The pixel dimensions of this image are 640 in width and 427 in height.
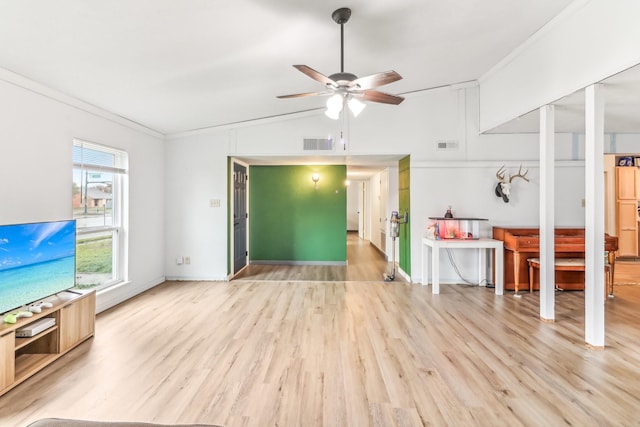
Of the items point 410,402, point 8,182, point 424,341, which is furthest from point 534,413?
point 8,182

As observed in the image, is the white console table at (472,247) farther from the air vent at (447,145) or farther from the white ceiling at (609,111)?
the white ceiling at (609,111)

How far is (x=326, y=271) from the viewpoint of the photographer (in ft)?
21.3

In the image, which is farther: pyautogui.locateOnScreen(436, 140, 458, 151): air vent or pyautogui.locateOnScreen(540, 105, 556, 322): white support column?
pyautogui.locateOnScreen(436, 140, 458, 151): air vent

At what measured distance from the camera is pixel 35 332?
2.51 meters

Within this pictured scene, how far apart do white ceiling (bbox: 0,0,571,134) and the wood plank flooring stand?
2.59 meters

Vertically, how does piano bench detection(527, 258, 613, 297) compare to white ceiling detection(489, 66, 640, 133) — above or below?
below

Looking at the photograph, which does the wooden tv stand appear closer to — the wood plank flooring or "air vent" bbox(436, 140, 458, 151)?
the wood plank flooring

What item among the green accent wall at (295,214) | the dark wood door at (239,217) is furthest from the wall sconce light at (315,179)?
the dark wood door at (239,217)

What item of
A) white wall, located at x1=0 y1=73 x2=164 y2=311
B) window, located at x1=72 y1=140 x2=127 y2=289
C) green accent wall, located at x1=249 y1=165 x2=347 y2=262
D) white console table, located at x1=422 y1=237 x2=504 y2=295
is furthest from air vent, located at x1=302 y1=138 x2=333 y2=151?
window, located at x1=72 y1=140 x2=127 y2=289

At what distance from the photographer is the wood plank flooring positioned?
2090 mm

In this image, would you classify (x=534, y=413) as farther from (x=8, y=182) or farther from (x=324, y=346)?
(x=8, y=182)

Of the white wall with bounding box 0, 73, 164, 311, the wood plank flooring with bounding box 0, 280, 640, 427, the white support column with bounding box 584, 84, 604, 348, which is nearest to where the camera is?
the wood plank flooring with bounding box 0, 280, 640, 427

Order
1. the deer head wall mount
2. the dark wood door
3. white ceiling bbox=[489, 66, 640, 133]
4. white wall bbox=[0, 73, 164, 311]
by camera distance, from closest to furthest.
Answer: white wall bbox=[0, 73, 164, 311] → white ceiling bbox=[489, 66, 640, 133] → the deer head wall mount → the dark wood door

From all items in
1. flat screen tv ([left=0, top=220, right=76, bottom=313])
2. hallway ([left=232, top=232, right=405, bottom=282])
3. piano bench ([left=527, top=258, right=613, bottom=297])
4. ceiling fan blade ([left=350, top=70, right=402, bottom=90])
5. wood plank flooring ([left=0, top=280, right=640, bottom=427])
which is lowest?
wood plank flooring ([left=0, top=280, right=640, bottom=427])
